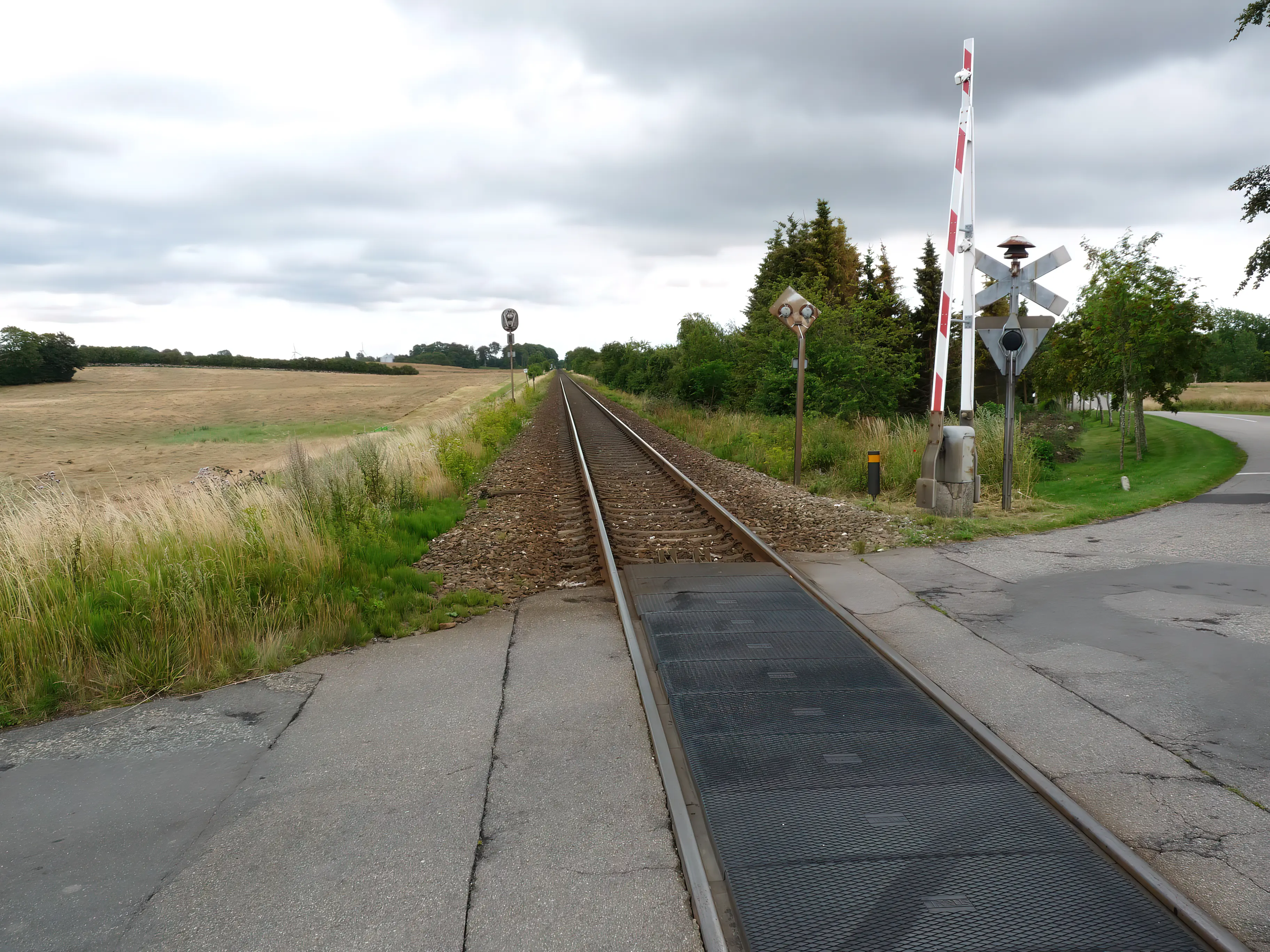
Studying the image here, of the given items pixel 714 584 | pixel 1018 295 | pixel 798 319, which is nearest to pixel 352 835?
pixel 714 584

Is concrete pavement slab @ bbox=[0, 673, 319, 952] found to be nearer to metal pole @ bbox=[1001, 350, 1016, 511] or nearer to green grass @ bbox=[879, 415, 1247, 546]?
green grass @ bbox=[879, 415, 1247, 546]

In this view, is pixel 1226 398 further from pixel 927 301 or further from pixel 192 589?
pixel 192 589

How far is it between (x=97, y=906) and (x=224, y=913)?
20.2 inches

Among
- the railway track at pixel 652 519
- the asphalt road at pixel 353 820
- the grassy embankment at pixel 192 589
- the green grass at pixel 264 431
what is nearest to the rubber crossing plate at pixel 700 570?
the railway track at pixel 652 519

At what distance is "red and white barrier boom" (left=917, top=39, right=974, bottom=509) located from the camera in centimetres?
998

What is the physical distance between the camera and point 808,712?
4.45 m

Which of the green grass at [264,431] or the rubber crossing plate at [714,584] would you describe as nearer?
the rubber crossing plate at [714,584]

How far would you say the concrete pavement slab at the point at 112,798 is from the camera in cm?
291

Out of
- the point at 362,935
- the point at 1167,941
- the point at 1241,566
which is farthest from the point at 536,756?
the point at 1241,566

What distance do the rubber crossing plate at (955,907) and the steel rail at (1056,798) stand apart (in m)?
0.05

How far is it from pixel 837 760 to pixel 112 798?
11.5 feet

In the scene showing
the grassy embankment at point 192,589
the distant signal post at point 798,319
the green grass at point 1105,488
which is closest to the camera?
the grassy embankment at point 192,589

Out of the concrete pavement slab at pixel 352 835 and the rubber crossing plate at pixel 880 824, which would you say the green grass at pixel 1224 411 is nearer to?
the rubber crossing plate at pixel 880 824

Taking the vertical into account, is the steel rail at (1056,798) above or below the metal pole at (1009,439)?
below
